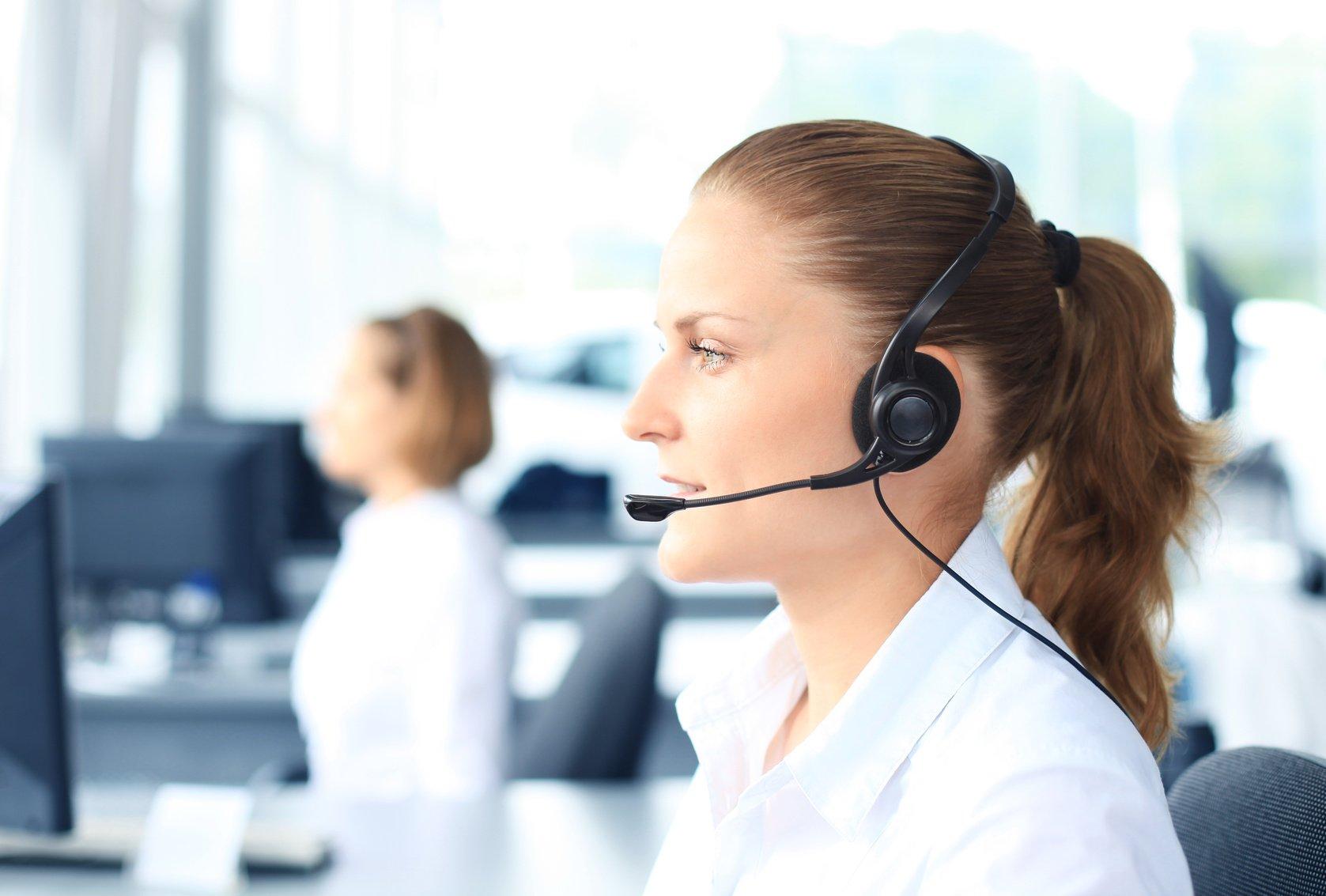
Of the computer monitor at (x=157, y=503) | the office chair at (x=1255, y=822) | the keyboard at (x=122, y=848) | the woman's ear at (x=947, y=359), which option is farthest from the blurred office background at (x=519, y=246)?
the keyboard at (x=122, y=848)

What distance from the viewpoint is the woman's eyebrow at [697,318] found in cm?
84

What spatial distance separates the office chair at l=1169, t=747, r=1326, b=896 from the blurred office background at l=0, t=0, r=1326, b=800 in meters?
0.16

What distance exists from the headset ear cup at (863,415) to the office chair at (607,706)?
3.50 feet

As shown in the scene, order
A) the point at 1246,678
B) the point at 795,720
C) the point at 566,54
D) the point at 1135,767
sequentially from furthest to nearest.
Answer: the point at 566,54, the point at 1246,678, the point at 795,720, the point at 1135,767

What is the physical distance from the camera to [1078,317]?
36.7 inches

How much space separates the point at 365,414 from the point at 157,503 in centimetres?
56

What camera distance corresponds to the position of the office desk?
50.6 inches

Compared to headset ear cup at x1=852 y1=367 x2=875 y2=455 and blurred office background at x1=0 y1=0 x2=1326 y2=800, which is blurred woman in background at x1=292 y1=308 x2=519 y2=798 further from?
headset ear cup at x1=852 y1=367 x2=875 y2=455

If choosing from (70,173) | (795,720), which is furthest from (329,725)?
(70,173)

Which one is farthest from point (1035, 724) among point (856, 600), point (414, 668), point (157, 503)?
point (157, 503)

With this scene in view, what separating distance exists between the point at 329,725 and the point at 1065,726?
5.36 feet

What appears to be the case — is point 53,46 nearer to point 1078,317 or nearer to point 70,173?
point 70,173

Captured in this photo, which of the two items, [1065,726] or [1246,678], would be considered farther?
[1246,678]

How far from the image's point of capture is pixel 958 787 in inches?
28.0
